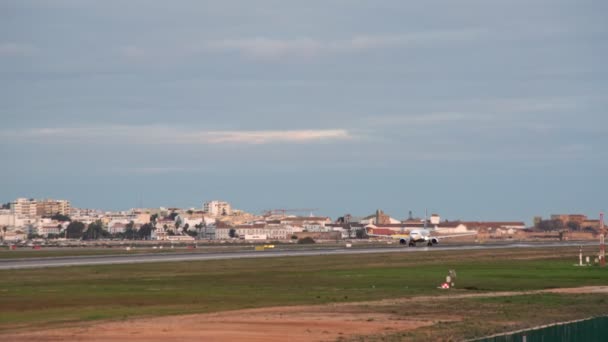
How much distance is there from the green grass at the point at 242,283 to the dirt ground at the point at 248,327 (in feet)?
10.2

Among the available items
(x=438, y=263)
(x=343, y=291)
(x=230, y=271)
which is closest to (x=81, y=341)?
(x=343, y=291)

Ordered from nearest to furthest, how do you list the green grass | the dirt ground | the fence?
the fence < the dirt ground < the green grass

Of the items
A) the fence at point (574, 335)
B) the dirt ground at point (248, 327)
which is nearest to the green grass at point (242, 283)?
the dirt ground at point (248, 327)

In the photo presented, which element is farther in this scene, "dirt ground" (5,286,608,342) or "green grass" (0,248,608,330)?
"green grass" (0,248,608,330)

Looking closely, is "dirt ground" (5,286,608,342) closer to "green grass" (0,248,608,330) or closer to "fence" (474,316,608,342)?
"green grass" (0,248,608,330)

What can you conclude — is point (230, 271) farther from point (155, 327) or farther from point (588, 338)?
point (588, 338)

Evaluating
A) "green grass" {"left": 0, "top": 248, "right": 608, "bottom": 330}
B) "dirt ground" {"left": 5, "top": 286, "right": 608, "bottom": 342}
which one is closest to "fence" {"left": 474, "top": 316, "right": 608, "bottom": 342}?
"dirt ground" {"left": 5, "top": 286, "right": 608, "bottom": 342}

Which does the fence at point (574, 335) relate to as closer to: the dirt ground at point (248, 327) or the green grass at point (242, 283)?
the dirt ground at point (248, 327)

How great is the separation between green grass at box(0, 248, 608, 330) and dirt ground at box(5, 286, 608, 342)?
3.12 m

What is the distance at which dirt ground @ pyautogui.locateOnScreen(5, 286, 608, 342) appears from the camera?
4159 centimetres

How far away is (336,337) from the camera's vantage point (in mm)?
41812

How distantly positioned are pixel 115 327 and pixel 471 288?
3011 cm

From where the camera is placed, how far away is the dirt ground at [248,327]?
4159 centimetres

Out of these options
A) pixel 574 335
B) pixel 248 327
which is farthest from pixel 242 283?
pixel 574 335
